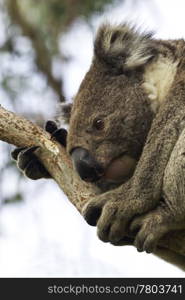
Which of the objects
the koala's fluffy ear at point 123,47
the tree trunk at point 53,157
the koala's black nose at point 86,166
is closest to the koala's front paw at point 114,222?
the tree trunk at point 53,157

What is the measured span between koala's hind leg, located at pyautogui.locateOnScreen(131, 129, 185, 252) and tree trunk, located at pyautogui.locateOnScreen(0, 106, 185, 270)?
0.26 meters

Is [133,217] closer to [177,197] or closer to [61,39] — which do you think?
[177,197]

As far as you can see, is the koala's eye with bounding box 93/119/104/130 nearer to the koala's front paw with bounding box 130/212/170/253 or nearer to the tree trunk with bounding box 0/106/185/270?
the tree trunk with bounding box 0/106/185/270

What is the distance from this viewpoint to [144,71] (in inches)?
193

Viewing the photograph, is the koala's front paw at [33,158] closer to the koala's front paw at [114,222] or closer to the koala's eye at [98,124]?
the koala's eye at [98,124]

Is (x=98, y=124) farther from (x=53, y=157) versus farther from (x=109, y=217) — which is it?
(x=109, y=217)

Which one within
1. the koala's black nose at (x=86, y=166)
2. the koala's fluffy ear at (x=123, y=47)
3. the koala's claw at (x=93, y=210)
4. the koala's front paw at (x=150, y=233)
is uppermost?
the koala's fluffy ear at (x=123, y=47)

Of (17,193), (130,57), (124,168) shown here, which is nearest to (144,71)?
(130,57)

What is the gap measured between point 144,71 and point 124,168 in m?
0.81

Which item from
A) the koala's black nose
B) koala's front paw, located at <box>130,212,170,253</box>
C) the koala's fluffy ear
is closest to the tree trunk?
the koala's black nose

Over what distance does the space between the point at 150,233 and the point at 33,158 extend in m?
1.09

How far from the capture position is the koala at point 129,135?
13.5 feet

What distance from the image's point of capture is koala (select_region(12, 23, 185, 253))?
13.5ft

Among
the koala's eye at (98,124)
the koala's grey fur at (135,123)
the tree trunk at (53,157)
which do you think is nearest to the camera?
the koala's grey fur at (135,123)
